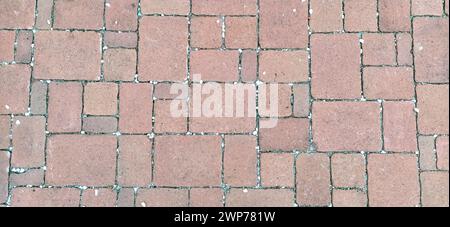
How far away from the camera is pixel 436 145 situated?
3.23m

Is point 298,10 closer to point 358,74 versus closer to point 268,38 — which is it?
point 268,38

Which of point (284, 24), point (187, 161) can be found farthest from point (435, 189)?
point (187, 161)

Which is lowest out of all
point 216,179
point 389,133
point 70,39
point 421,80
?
point 216,179

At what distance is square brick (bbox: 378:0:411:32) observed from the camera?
3322 mm

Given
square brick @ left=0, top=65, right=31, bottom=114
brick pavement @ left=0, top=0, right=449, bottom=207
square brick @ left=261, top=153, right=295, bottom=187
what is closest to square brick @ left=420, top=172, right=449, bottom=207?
brick pavement @ left=0, top=0, right=449, bottom=207

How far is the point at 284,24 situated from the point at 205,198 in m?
1.08

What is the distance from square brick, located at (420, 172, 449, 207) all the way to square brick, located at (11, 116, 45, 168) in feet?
6.88

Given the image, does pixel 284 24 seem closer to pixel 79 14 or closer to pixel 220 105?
pixel 220 105

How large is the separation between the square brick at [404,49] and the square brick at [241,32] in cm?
81

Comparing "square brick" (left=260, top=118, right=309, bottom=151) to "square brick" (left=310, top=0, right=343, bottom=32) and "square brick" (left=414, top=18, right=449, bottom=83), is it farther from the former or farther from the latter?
"square brick" (left=414, top=18, right=449, bottom=83)

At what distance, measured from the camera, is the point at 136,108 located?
324cm

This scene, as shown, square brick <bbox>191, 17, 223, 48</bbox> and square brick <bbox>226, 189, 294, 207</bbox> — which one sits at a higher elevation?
square brick <bbox>191, 17, 223, 48</bbox>
